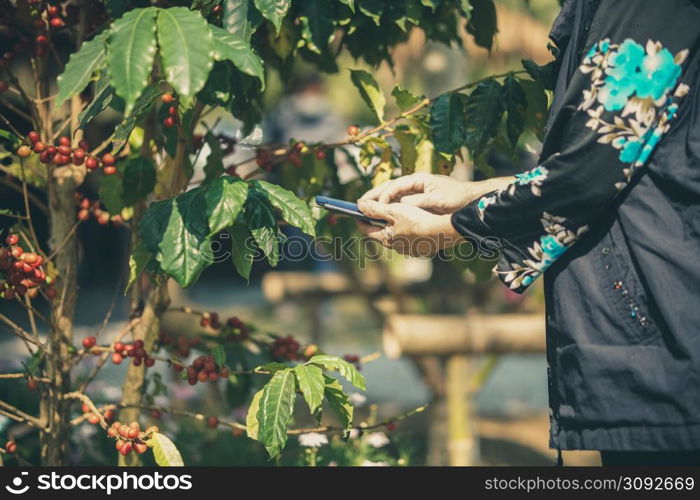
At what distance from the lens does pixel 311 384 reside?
176cm

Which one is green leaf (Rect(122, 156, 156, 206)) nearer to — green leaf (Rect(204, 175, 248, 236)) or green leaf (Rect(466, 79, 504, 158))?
green leaf (Rect(204, 175, 248, 236))

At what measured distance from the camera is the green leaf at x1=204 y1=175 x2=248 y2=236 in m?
1.61

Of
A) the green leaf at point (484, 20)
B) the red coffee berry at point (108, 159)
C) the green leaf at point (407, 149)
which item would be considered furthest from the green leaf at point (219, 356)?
the green leaf at point (484, 20)

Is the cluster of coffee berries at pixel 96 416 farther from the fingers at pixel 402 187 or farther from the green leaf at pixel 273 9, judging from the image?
the green leaf at pixel 273 9

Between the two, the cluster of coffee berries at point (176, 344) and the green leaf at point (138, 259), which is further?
the cluster of coffee berries at point (176, 344)

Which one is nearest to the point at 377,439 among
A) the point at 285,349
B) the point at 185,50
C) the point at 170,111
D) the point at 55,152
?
the point at 285,349

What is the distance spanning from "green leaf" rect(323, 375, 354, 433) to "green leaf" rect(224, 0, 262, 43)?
0.79 meters

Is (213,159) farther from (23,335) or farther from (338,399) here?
(338,399)

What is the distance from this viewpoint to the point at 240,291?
13.6 m

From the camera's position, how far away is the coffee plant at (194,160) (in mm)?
1658

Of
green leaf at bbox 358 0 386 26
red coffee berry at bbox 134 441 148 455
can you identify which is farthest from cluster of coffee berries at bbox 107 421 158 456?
green leaf at bbox 358 0 386 26

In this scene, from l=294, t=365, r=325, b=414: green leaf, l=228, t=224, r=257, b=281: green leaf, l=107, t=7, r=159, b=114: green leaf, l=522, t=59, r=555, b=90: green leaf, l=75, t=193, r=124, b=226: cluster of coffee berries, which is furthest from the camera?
l=75, t=193, r=124, b=226: cluster of coffee berries

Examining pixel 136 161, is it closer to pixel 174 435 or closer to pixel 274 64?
pixel 274 64

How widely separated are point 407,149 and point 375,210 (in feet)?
1.32
